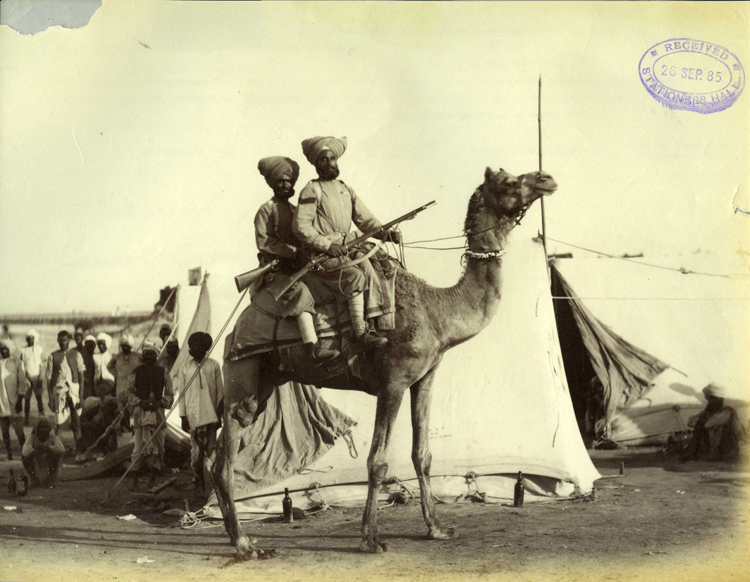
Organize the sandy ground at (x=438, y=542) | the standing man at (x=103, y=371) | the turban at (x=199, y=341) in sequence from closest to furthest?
the sandy ground at (x=438, y=542) < the turban at (x=199, y=341) < the standing man at (x=103, y=371)

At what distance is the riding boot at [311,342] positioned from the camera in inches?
217

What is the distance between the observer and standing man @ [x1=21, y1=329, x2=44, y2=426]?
679 centimetres

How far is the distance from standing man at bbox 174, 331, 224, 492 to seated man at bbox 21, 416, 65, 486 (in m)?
1.09

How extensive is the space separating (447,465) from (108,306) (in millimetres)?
2787

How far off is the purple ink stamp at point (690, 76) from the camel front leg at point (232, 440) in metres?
3.50

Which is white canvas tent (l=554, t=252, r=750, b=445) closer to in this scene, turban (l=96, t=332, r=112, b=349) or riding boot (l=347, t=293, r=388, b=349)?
riding boot (l=347, t=293, r=388, b=349)

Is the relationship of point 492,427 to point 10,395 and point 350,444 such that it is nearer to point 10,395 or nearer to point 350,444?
point 350,444

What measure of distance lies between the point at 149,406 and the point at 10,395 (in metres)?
1.05

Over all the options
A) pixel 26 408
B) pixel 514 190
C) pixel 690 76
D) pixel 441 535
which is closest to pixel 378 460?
pixel 441 535

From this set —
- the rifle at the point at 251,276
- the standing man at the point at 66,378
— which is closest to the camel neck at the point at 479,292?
the rifle at the point at 251,276

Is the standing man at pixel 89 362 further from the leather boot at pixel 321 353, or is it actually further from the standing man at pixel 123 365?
the leather boot at pixel 321 353

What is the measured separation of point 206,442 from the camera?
20.1 feet

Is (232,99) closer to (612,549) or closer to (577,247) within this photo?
(577,247)

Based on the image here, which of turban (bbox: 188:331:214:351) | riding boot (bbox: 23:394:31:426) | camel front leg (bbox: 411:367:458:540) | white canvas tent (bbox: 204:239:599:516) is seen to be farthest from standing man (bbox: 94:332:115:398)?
camel front leg (bbox: 411:367:458:540)
